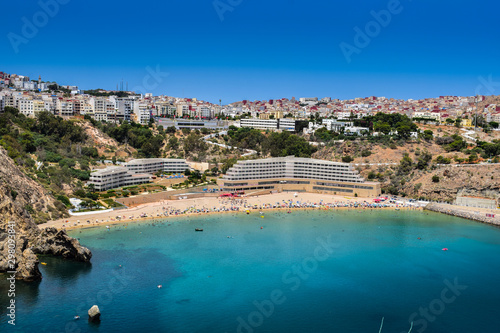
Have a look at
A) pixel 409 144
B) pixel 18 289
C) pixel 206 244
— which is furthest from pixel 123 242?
pixel 409 144

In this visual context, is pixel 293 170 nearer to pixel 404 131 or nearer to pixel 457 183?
pixel 457 183

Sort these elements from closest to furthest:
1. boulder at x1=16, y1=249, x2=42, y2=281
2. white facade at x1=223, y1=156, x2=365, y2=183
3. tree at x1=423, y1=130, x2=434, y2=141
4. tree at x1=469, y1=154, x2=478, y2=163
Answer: boulder at x1=16, y1=249, x2=42, y2=281, white facade at x1=223, y1=156, x2=365, y2=183, tree at x1=469, y1=154, x2=478, y2=163, tree at x1=423, y1=130, x2=434, y2=141

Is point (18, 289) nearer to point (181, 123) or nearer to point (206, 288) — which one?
point (206, 288)

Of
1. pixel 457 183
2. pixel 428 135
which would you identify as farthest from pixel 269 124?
pixel 457 183

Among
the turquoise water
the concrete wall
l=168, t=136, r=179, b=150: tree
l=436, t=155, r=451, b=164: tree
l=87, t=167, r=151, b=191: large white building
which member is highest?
l=168, t=136, r=179, b=150: tree

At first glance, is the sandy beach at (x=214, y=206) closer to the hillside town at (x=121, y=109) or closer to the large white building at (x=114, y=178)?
the large white building at (x=114, y=178)

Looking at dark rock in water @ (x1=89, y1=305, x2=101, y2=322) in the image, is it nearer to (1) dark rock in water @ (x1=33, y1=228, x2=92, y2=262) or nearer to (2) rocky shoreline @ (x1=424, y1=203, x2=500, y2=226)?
(1) dark rock in water @ (x1=33, y1=228, x2=92, y2=262)

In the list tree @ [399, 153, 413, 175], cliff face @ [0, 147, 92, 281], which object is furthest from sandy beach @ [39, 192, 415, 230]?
tree @ [399, 153, 413, 175]
